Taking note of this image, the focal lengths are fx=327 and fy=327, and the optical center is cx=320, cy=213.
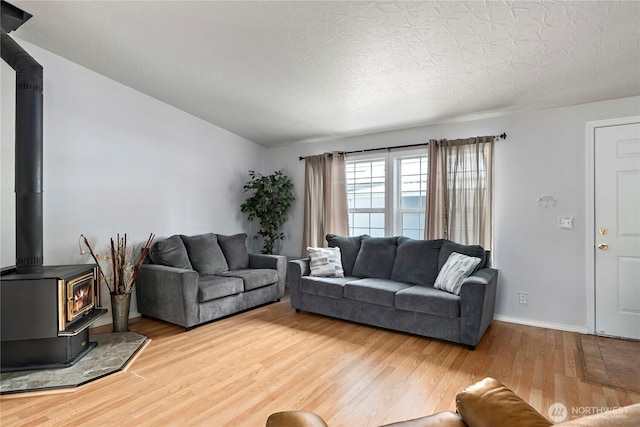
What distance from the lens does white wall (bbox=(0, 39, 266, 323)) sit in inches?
124

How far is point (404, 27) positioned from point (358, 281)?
2474 millimetres

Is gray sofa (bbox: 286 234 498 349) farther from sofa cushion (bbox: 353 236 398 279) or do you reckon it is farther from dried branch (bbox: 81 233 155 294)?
dried branch (bbox: 81 233 155 294)

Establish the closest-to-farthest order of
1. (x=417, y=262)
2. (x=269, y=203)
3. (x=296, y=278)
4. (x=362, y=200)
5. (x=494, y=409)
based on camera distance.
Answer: (x=494, y=409)
(x=417, y=262)
(x=296, y=278)
(x=362, y=200)
(x=269, y=203)

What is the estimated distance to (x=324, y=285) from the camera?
374cm

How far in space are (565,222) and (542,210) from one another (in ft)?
0.76

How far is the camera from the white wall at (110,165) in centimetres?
314

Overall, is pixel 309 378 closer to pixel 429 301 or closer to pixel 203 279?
pixel 429 301

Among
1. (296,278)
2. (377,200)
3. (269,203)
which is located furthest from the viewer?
(269,203)

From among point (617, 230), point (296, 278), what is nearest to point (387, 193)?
point (296, 278)

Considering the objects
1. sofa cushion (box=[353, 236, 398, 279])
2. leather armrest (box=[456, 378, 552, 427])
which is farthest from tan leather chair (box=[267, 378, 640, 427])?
sofa cushion (box=[353, 236, 398, 279])

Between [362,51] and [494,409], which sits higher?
[362,51]

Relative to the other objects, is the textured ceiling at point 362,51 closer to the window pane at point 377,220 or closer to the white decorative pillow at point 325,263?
the window pane at point 377,220

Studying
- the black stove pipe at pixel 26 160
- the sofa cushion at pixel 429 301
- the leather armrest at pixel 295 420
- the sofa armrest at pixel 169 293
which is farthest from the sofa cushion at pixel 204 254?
the leather armrest at pixel 295 420

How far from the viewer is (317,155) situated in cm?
509
